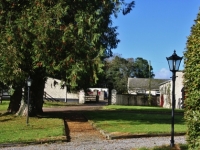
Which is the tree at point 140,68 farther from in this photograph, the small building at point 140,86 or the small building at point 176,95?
the small building at point 176,95

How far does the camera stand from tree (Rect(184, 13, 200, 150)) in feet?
21.6

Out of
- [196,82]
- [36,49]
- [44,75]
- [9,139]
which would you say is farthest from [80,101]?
[196,82]

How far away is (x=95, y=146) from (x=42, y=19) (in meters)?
7.77

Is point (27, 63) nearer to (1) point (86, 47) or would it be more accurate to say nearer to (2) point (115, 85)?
(1) point (86, 47)

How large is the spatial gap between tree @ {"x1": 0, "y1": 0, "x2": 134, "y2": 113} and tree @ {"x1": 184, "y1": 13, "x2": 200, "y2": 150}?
31.9 ft

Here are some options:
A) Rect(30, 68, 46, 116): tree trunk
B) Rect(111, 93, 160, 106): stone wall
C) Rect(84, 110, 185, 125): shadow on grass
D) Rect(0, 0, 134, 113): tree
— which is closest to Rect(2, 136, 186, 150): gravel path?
Rect(0, 0, 134, 113): tree

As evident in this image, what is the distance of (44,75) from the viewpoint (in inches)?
746

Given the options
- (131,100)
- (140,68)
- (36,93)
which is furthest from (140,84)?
(36,93)

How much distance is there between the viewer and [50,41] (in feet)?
53.9

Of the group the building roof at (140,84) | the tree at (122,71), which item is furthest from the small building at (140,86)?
the tree at (122,71)

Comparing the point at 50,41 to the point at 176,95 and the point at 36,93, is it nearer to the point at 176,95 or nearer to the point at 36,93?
the point at 36,93

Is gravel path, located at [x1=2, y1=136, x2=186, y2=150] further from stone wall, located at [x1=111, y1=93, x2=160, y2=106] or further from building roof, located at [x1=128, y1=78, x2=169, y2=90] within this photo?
building roof, located at [x1=128, y1=78, x2=169, y2=90]

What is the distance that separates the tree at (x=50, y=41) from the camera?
16.4 m

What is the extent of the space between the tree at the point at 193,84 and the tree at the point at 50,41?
9719mm
